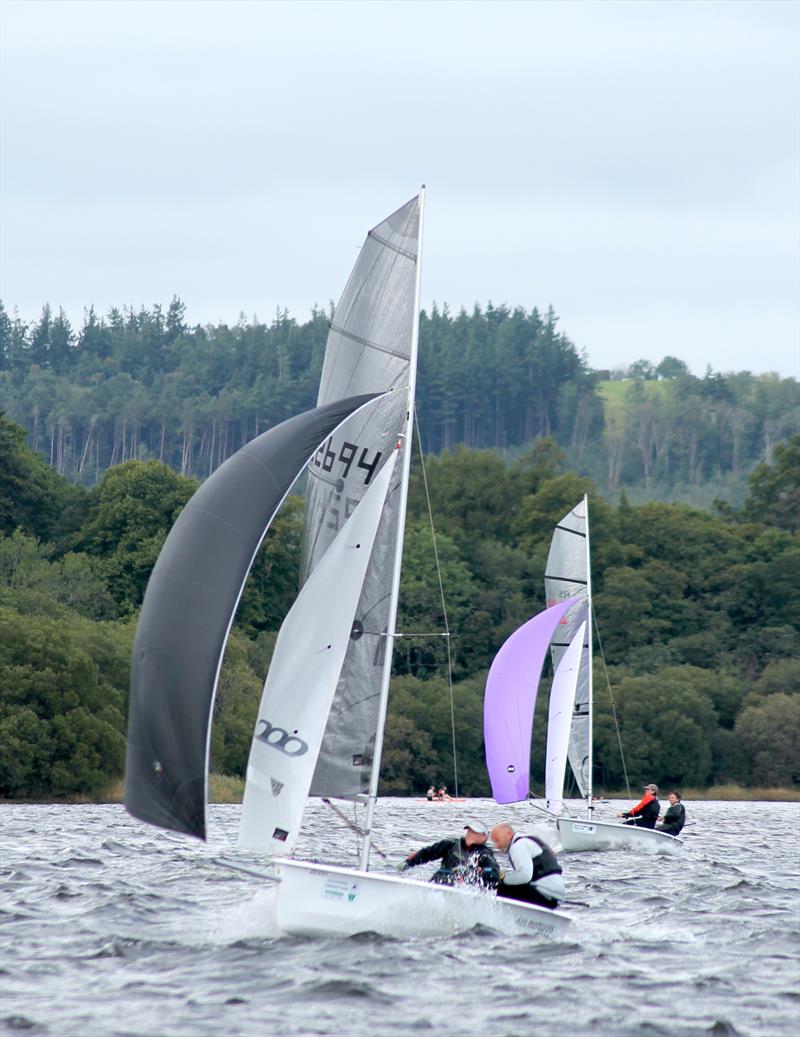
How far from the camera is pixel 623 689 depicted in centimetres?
8012

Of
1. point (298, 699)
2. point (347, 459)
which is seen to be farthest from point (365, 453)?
point (298, 699)

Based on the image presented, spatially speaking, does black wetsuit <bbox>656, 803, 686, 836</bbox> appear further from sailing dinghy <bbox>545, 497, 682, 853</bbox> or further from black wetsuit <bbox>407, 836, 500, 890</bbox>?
black wetsuit <bbox>407, 836, 500, 890</bbox>

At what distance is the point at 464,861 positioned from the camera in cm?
1912

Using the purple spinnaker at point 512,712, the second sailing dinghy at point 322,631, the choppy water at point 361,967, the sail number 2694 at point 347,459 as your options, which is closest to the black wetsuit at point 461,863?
the second sailing dinghy at point 322,631

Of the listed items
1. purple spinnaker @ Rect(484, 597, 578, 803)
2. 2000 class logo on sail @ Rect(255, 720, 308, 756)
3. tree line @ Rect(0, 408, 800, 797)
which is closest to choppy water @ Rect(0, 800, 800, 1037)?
2000 class logo on sail @ Rect(255, 720, 308, 756)

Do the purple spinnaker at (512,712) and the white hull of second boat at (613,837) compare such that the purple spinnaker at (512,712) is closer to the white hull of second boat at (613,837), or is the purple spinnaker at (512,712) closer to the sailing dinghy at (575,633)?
the white hull of second boat at (613,837)

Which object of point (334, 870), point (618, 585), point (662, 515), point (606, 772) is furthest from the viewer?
point (662, 515)

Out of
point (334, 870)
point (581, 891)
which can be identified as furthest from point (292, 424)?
point (581, 891)

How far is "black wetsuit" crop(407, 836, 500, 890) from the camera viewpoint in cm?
1891

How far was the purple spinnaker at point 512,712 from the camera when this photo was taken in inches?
1298

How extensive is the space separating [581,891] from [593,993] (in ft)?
31.4

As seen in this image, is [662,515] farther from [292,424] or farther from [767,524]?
[292,424]

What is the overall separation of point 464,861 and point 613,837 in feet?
50.9

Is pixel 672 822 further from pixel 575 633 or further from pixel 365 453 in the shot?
pixel 365 453
